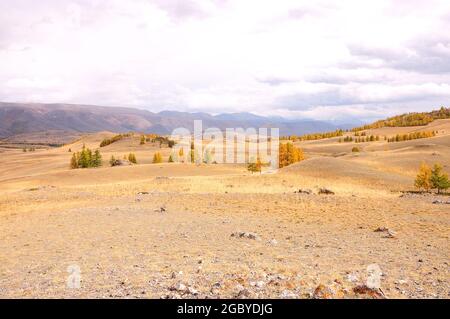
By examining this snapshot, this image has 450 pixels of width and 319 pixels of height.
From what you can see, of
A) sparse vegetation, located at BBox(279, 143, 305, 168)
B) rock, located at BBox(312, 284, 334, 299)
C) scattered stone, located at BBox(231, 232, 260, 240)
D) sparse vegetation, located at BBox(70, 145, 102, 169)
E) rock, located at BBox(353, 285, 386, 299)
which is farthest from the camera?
sparse vegetation, located at BBox(70, 145, 102, 169)

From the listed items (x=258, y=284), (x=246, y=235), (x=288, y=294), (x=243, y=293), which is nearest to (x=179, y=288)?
(x=243, y=293)

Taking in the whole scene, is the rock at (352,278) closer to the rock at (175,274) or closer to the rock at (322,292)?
the rock at (322,292)

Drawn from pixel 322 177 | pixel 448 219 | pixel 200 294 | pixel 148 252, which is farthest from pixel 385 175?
pixel 200 294

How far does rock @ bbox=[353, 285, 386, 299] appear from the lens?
11.1 meters

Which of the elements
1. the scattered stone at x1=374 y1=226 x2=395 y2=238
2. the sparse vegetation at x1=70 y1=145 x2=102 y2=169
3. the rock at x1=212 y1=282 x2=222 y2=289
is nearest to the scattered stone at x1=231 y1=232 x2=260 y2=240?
the scattered stone at x1=374 y1=226 x2=395 y2=238

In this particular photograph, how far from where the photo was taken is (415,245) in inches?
752

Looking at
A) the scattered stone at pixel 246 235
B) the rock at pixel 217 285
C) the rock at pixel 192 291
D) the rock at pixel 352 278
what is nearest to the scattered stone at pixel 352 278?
the rock at pixel 352 278

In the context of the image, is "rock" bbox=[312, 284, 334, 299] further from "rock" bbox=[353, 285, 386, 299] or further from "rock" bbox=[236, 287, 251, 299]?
"rock" bbox=[236, 287, 251, 299]

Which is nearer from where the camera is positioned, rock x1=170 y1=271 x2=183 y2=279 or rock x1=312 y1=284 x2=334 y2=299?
rock x1=312 y1=284 x2=334 y2=299

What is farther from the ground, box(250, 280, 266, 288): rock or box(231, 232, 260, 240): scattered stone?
box(250, 280, 266, 288): rock

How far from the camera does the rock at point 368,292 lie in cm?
1112

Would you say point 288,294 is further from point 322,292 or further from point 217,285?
point 217,285

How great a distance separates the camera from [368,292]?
1134 centimetres
